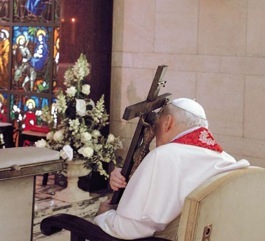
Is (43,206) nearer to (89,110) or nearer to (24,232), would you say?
(89,110)

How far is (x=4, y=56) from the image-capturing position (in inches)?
321

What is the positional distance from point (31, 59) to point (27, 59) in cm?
9

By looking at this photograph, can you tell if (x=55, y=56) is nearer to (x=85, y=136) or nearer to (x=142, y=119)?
(x=85, y=136)

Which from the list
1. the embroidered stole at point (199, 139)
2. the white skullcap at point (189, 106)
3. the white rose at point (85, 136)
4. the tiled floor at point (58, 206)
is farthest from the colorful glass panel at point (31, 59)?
the embroidered stole at point (199, 139)

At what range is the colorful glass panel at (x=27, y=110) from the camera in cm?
→ 776

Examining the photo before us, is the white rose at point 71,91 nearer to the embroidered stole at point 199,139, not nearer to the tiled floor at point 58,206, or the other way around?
the tiled floor at point 58,206

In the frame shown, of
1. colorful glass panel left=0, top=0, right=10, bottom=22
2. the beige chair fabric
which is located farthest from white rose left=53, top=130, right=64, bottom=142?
colorful glass panel left=0, top=0, right=10, bottom=22

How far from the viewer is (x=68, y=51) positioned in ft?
20.0

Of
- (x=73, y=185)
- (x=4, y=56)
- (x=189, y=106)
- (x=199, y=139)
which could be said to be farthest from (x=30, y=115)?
(x=199, y=139)

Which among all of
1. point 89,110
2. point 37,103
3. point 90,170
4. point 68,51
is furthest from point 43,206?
point 37,103

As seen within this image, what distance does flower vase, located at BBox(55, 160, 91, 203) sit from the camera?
5492 millimetres

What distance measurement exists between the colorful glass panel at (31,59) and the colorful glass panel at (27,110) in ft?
0.44

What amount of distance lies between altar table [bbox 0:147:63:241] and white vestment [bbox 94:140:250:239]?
534mm

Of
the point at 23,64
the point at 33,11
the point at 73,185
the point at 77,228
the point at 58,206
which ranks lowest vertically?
the point at 58,206
